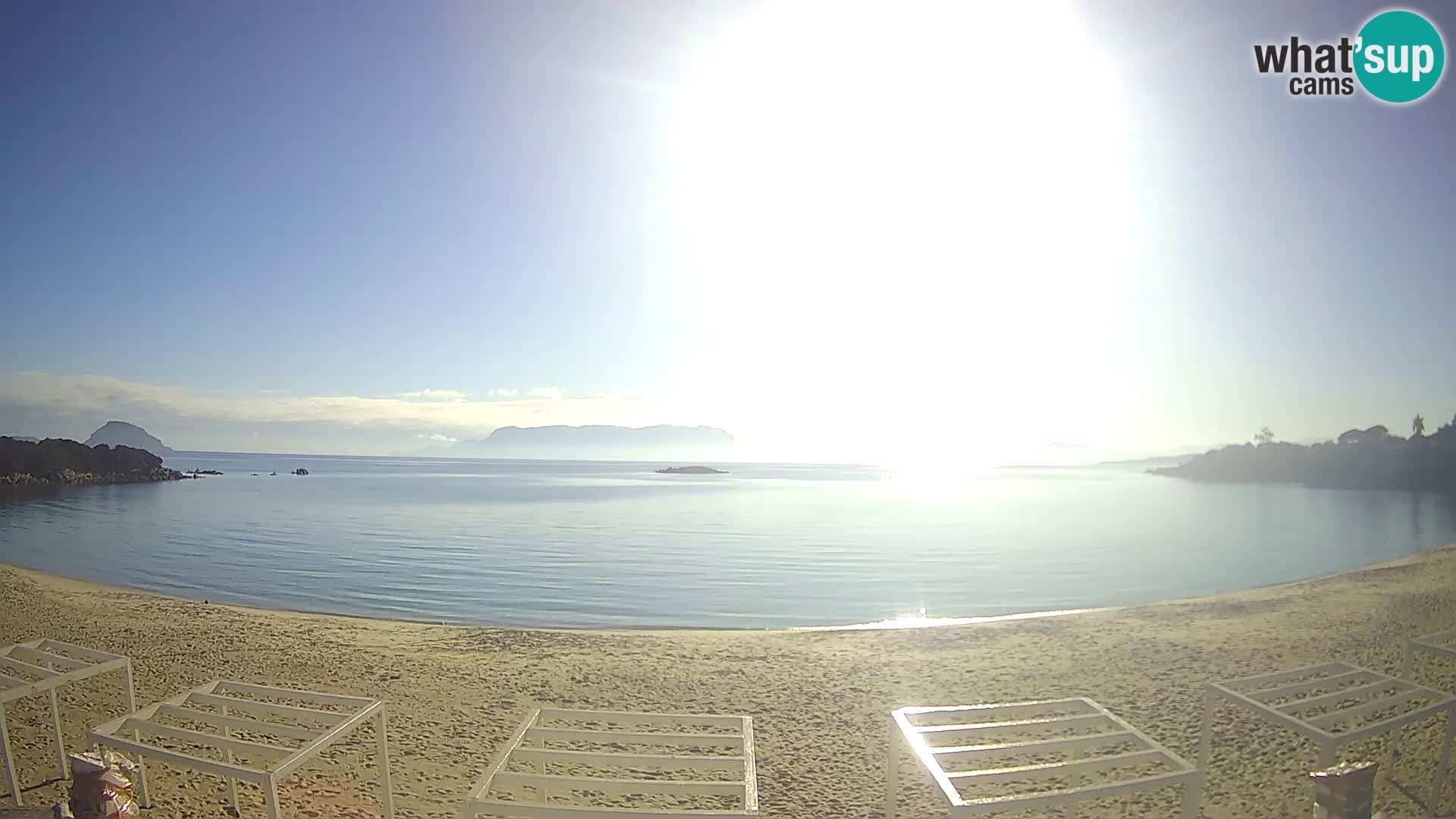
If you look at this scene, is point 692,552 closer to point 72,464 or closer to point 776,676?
point 776,676

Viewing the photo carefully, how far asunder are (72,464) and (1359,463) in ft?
355

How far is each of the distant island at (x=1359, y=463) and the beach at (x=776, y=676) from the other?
52940mm

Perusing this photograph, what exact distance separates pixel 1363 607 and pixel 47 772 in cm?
1760

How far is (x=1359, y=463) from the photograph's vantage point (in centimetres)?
5978

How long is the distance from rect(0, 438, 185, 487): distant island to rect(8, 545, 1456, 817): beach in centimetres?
5272

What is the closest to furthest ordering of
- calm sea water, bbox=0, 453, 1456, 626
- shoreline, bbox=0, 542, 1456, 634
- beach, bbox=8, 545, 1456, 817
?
beach, bbox=8, 545, 1456, 817
shoreline, bbox=0, 542, 1456, 634
calm sea water, bbox=0, 453, 1456, 626

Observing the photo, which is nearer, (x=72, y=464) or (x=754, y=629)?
(x=754, y=629)

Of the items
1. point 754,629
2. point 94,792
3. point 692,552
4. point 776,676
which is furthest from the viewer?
point 692,552

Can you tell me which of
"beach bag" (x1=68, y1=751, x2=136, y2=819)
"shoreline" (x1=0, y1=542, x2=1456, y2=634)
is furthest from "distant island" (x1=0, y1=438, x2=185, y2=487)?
"beach bag" (x1=68, y1=751, x2=136, y2=819)

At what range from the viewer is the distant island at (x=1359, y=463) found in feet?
172

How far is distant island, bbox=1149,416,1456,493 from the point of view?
52406mm

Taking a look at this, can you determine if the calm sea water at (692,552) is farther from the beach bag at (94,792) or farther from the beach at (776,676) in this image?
the beach bag at (94,792)

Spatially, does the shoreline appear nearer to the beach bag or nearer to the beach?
the beach

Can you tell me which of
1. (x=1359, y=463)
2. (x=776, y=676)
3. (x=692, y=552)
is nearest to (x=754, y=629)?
(x=776, y=676)
